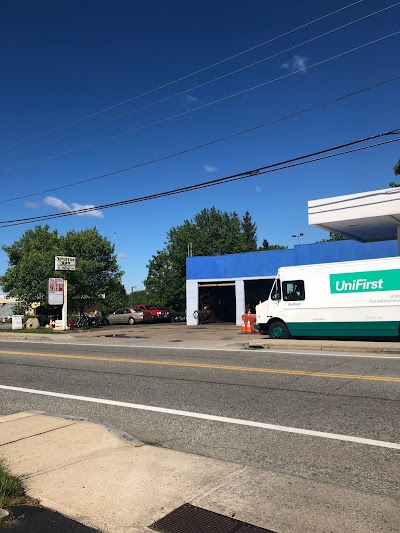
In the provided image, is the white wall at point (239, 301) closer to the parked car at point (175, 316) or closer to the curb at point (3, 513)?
the parked car at point (175, 316)

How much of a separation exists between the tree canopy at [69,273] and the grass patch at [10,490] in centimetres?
3739

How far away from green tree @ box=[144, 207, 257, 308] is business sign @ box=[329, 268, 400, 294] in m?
51.7

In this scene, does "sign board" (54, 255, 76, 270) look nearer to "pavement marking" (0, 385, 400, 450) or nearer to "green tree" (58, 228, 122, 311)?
"green tree" (58, 228, 122, 311)

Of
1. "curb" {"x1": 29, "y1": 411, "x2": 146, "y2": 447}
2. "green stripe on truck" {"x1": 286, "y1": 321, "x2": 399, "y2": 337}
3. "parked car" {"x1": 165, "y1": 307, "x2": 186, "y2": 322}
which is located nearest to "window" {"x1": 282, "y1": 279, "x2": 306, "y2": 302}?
"green stripe on truck" {"x1": 286, "y1": 321, "x2": 399, "y2": 337}

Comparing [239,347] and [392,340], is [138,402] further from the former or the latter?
[392,340]

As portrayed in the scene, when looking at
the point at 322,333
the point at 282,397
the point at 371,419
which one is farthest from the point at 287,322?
the point at 371,419

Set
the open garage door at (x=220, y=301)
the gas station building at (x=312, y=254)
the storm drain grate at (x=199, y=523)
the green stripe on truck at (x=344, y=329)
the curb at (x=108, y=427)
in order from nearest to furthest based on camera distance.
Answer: the storm drain grate at (x=199, y=523) → the curb at (x=108, y=427) → the green stripe on truck at (x=344, y=329) → the gas station building at (x=312, y=254) → the open garage door at (x=220, y=301)

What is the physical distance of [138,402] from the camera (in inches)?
314

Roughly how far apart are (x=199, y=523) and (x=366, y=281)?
1383 cm

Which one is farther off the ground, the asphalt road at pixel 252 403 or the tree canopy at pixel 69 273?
the tree canopy at pixel 69 273

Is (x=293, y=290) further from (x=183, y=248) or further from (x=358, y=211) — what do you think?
(x=183, y=248)

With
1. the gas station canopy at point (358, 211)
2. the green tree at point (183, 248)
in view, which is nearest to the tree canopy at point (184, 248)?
the green tree at point (183, 248)

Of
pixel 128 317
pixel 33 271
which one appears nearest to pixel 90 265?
pixel 33 271

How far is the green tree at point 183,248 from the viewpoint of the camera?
68.6 metres
